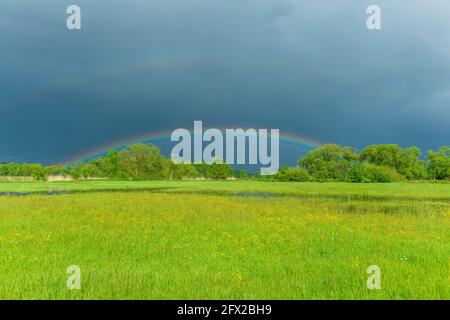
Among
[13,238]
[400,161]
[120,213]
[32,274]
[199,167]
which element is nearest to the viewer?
[32,274]

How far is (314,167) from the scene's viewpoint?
374 ft

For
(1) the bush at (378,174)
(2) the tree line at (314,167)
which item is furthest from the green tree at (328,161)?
(1) the bush at (378,174)

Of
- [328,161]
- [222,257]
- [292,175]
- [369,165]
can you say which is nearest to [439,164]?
[369,165]

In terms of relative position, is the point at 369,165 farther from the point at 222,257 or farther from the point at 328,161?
the point at 222,257

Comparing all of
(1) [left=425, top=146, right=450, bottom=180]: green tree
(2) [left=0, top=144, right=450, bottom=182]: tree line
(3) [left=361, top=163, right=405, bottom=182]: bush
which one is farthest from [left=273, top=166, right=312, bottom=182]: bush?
(1) [left=425, top=146, right=450, bottom=180]: green tree

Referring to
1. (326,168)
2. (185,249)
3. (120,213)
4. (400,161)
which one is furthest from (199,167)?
(185,249)

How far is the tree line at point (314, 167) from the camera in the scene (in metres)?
102

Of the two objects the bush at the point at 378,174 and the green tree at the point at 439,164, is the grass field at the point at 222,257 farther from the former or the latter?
the green tree at the point at 439,164

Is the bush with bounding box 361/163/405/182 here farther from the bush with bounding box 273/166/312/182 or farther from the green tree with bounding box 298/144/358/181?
the bush with bounding box 273/166/312/182

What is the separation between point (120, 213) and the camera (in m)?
20.0

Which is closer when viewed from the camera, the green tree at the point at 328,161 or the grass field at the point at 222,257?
the grass field at the point at 222,257
